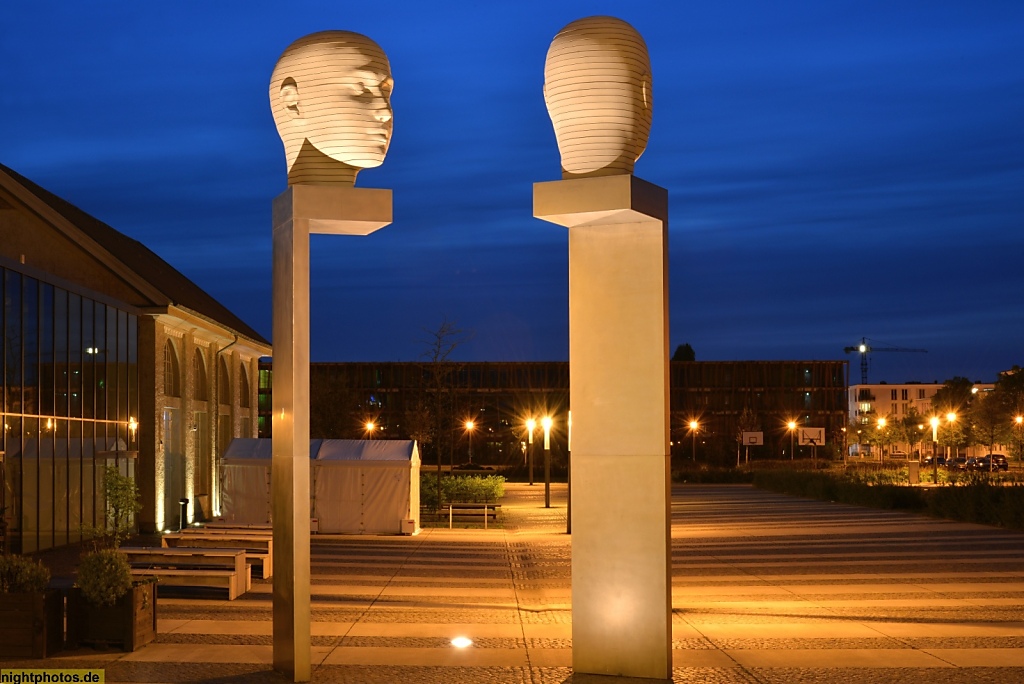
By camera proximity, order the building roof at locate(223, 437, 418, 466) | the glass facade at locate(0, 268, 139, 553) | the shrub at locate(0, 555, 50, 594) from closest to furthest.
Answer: the shrub at locate(0, 555, 50, 594)
the glass facade at locate(0, 268, 139, 553)
the building roof at locate(223, 437, 418, 466)

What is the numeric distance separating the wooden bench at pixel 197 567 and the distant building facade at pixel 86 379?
124 inches

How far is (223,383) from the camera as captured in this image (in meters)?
40.1

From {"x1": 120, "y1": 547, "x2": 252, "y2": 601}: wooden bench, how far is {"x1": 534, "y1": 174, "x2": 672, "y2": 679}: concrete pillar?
756 cm

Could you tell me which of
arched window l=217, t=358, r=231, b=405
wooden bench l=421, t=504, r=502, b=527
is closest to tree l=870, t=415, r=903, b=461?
arched window l=217, t=358, r=231, b=405

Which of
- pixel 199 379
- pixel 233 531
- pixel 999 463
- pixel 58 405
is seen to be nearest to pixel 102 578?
pixel 233 531

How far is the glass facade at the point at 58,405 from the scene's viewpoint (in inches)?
878

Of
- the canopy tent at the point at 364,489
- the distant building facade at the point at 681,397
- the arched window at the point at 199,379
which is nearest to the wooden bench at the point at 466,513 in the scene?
the canopy tent at the point at 364,489

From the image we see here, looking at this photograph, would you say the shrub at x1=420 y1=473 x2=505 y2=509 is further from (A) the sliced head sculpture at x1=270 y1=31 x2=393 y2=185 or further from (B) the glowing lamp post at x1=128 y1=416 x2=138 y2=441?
(A) the sliced head sculpture at x1=270 y1=31 x2=393 y2=185

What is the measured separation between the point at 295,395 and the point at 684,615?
21.1ft

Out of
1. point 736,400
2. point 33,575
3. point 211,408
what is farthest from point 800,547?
point 736,400

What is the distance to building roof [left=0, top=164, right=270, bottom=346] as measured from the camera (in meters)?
31.0

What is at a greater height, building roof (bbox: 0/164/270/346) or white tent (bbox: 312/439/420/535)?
building roof (bbox: 0/164/270/346)

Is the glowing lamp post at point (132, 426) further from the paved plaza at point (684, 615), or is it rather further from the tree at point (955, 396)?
the tree at point (955, 396)

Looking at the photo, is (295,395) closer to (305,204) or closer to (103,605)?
(305,204)
